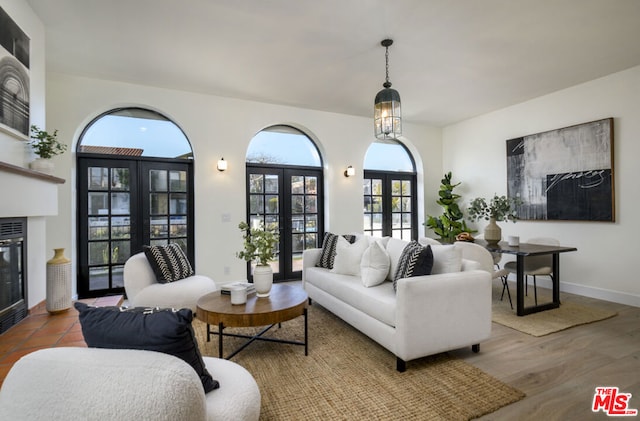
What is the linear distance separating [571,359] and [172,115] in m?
5.17

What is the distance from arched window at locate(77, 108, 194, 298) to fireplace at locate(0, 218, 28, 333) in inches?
62.5

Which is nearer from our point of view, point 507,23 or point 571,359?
point 571,359

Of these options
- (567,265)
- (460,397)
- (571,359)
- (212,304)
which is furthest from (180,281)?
(567,265)

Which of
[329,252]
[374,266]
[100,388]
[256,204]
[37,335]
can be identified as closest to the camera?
[100,388]

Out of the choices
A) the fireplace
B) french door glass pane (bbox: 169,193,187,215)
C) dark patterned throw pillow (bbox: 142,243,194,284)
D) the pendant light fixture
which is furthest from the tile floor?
the pendant light fixture

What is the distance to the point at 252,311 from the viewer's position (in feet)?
7.77

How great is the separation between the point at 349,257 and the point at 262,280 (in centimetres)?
110

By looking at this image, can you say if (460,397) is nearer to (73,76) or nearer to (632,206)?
(632,206)

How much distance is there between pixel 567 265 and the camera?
14.6 feet

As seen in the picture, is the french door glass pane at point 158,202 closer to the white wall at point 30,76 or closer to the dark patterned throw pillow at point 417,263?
the white wall at point 30,76

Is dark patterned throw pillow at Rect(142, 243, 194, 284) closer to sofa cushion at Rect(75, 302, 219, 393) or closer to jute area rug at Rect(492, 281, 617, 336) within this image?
sofa cushion at Rect(75, 302, 219, 393)

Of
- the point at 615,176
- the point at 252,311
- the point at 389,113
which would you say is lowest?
the point at 252,311

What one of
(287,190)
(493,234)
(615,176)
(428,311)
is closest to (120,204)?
(287,190)

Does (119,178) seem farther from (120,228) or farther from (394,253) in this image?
(394,253)
